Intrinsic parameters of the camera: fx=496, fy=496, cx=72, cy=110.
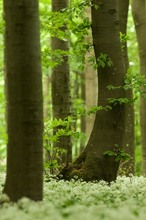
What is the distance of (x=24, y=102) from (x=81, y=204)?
1.62m

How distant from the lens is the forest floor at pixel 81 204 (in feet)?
17.4

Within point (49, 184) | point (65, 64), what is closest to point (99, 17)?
point (65, 64)

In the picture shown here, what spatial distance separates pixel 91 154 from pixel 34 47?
4084 mm

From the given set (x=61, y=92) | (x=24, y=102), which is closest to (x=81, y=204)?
(x=24, y=102)

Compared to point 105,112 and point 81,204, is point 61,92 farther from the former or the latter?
point 81,204

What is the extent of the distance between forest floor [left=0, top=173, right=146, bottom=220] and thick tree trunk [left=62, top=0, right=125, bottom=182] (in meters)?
0.47

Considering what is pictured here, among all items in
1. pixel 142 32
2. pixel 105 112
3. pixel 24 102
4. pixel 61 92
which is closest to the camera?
pixel 24 102

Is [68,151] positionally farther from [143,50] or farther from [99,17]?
[143,50]

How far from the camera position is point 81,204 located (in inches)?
271

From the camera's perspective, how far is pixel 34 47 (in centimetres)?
688

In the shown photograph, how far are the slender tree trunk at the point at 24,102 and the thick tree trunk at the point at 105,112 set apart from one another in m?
3.60

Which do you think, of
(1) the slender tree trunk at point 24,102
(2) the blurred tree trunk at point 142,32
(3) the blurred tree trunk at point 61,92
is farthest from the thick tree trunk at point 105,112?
(2) the blurred tree trunk at point 142,32

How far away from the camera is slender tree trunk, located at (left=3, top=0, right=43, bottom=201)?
6777 millimetres

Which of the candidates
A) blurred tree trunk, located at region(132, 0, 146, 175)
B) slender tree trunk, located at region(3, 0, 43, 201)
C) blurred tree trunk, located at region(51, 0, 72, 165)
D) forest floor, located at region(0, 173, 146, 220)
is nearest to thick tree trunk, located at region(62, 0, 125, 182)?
forest floor, located at region(0, 173, 146, 220)
